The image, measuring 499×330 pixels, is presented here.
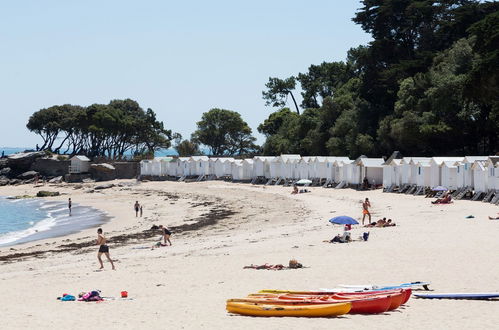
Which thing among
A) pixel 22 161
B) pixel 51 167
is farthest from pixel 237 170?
pixel 22 161

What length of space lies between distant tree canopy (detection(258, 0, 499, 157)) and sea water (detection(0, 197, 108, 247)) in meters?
23.4

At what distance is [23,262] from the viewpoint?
23.3 metres

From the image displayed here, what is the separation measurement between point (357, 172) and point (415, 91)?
1033 centimetres

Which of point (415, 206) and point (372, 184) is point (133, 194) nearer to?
point (372, 184)

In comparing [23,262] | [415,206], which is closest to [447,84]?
[415,206]

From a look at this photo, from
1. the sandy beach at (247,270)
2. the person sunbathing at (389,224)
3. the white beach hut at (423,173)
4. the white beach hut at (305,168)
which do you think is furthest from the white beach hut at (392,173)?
the person sunbathing at (389,224)

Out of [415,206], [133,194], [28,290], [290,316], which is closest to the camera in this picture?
[290,316]

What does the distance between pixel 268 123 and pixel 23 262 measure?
74284 millimetres

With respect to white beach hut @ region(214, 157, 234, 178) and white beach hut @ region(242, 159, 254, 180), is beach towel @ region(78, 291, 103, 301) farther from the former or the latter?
white beach hut @ region(214, 157, 234, 178)

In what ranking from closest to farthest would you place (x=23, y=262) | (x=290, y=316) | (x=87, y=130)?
(x=290, y=316)
(x=23, y=262)
(x=87, y=130)

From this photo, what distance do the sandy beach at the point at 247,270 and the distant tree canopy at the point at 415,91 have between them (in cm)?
1481

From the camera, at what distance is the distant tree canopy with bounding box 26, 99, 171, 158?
9556cm

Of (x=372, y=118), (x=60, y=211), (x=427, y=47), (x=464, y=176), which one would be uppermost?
(x=427, y=47)

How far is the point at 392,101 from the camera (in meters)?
62.3
